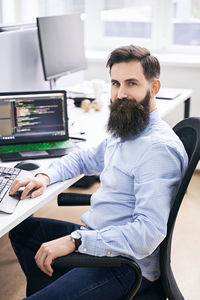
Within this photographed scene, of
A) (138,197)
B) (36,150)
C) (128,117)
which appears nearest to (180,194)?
(138,197)

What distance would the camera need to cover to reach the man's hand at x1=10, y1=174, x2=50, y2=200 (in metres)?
1.52

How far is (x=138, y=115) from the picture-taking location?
4.87ft

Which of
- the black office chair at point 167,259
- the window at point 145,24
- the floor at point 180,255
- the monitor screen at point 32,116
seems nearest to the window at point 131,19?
the window at point 145,24

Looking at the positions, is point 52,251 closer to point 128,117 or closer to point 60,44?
point 128,117

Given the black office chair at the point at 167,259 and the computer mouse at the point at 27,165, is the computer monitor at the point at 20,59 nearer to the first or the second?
the computer mouse at the point at 27,165

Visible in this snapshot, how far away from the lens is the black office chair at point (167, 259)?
1.24m

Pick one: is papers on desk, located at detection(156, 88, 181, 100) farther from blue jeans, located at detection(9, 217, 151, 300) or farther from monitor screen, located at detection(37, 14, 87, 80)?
blue jeans, located at detection(9, 217, 151, 300)

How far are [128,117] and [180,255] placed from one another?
1207 mm

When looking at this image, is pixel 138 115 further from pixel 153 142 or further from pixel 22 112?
pixel 22 112

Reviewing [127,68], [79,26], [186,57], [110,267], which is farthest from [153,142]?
[186,57]

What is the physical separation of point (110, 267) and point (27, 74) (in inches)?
55.9

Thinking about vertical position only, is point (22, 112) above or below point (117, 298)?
above

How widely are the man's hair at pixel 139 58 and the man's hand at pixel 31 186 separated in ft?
1.67

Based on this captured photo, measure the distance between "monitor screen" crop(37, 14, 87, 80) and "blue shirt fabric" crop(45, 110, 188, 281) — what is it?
3.30ft
